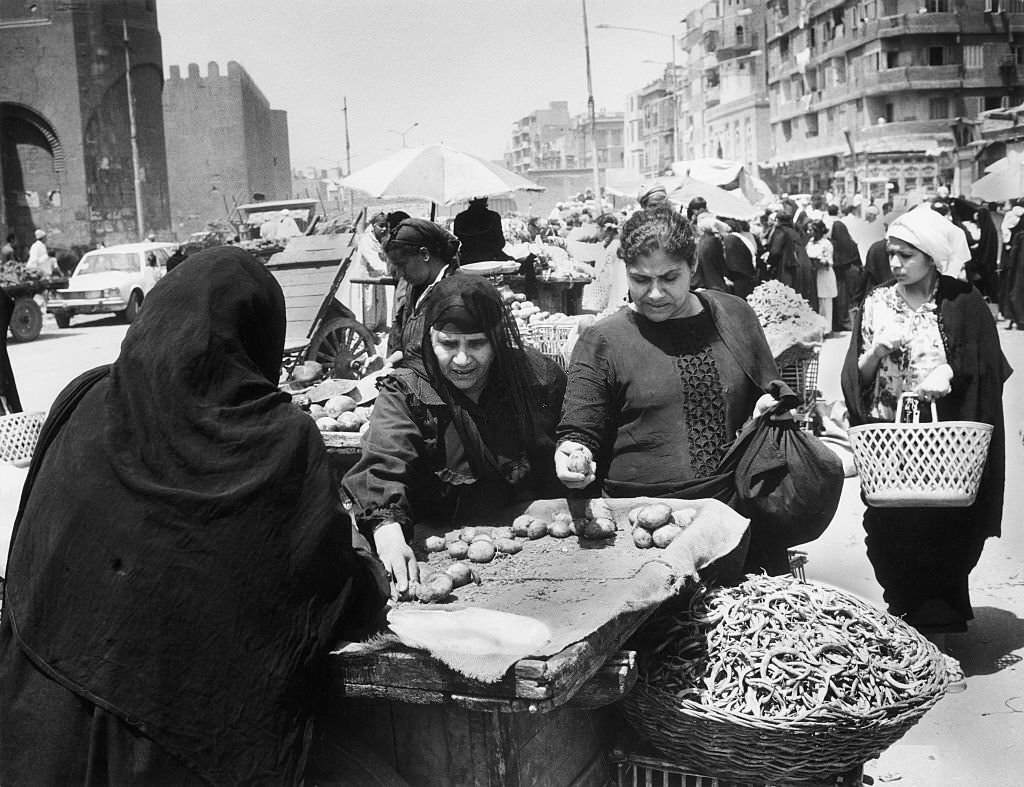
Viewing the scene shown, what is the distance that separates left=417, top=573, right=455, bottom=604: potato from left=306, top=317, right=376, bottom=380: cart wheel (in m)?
7.34

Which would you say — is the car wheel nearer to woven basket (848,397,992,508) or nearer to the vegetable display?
woven basket (848,397,992,508)

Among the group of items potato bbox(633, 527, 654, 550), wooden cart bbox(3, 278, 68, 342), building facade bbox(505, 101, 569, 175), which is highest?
building facade bbox(505, 101, 569, 175)

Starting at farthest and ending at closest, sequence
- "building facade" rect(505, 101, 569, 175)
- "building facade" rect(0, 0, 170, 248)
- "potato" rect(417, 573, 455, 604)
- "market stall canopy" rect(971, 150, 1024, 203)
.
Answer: "building facade" rect(505, 101, 569, 175), "building facade" rect(0, 0, 170, 248), "market stall canopy" rect(971, 150, 1024, 203), "potato" rect(417, 573, 455, 604)

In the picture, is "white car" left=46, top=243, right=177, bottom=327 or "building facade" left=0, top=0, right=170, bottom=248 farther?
"building facade" left=0, top=0, right=170, bottom=248

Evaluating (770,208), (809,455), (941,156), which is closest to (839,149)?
(941,156)

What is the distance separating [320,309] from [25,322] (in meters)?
9.19

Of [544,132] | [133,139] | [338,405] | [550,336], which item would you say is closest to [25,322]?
[550,336]

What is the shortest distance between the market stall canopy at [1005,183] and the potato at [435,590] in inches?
513

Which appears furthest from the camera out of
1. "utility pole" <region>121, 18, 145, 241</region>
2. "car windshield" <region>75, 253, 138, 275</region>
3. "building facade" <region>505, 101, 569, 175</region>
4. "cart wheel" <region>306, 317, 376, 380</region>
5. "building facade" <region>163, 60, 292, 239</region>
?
"building facade" <region>505, 101, 569, 175</region>

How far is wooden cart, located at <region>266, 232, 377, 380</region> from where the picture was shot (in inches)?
401

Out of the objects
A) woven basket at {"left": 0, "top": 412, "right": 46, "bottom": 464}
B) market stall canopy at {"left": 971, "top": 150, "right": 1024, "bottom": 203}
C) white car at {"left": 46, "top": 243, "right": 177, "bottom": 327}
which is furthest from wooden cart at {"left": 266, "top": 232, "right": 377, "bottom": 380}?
white car at {"left": 46, "top": 243, "right": 177, "bottom": 327}

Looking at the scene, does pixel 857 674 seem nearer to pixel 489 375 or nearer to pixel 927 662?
pixel 927 662

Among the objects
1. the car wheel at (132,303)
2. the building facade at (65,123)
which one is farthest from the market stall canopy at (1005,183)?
the building facade at (65,123)

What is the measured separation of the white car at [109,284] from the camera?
19.5 meters
